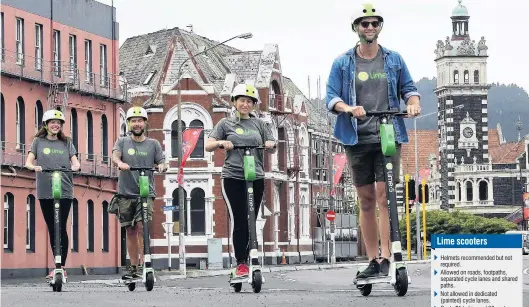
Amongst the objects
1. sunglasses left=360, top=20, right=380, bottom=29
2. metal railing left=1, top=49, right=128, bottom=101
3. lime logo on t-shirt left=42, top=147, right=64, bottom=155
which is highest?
metal railing left=1, top=49, right=128, bottom=101

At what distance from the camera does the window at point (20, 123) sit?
49.5 meters

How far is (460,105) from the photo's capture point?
158 metres

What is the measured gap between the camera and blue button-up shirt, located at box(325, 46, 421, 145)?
1377cm

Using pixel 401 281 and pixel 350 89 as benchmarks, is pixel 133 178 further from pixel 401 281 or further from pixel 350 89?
pixel 401 281

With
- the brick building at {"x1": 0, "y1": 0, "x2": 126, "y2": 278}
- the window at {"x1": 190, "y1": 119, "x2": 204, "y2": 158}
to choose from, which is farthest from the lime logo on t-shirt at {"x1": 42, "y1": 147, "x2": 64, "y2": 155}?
the window at {"x1": 190, "y1": 119, "x2": 204, "y2": 158}

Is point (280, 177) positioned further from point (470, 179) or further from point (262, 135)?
point (470, 179)

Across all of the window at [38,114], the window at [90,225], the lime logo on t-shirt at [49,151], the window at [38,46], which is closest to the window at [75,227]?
the window at [90,225]

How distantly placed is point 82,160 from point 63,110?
2.71 m

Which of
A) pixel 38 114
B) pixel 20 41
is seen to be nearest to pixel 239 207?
pixel 20 41

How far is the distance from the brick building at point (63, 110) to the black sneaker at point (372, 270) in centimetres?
3414

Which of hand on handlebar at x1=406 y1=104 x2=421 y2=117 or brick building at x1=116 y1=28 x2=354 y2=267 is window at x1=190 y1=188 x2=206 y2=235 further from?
hand on handlebar at x1=406 y1=104 x2=421 y2=117

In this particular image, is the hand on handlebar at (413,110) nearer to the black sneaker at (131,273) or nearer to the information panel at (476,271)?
the information panel at (476,271)

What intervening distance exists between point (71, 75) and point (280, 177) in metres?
25.9

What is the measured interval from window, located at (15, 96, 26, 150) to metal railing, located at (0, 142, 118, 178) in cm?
24
